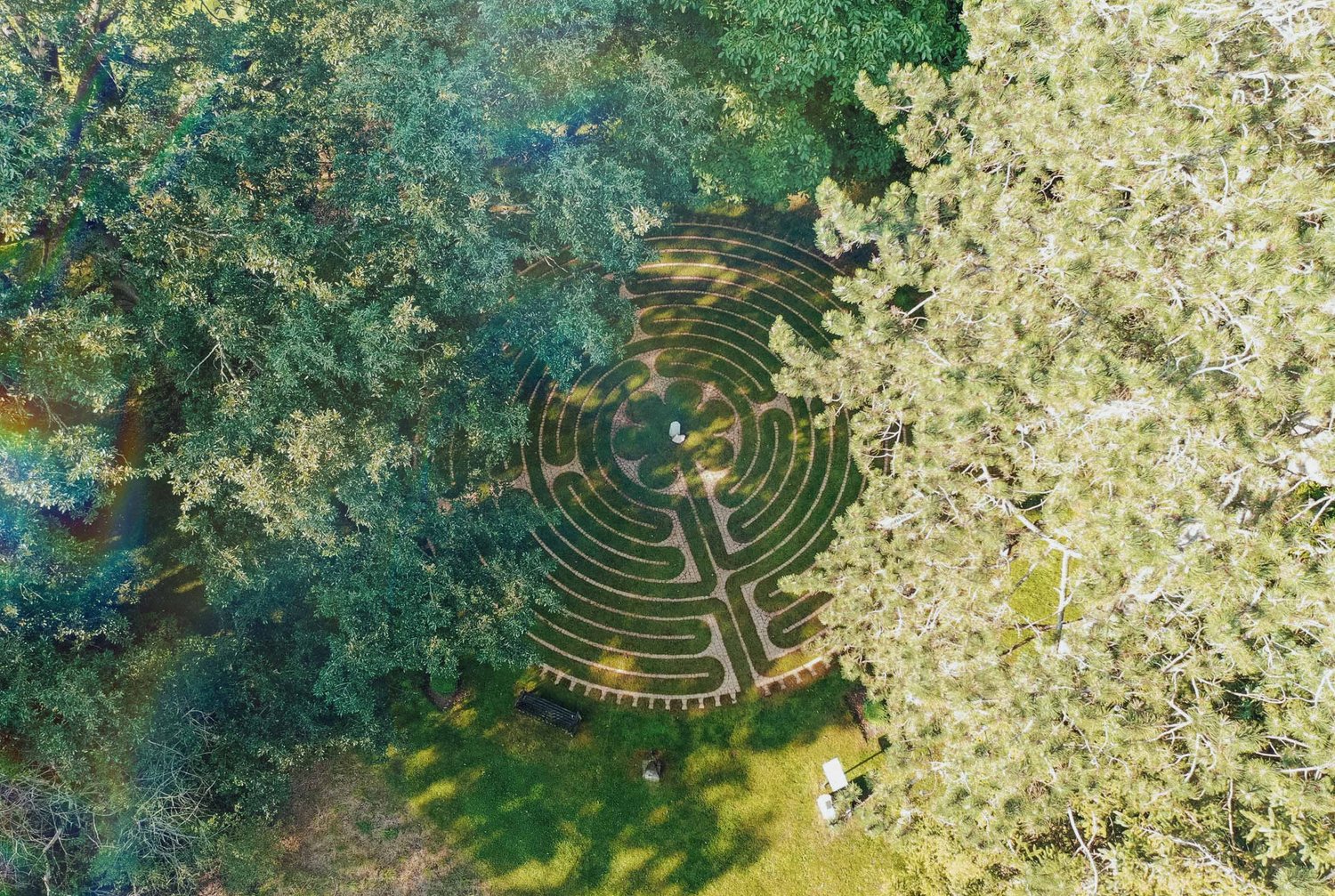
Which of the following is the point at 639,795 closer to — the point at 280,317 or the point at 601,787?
the point at 601,787

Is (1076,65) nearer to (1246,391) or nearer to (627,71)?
(1246,391)

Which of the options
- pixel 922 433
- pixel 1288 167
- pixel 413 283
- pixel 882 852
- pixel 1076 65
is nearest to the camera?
pixel 1288 167

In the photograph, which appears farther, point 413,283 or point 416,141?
point 413,283

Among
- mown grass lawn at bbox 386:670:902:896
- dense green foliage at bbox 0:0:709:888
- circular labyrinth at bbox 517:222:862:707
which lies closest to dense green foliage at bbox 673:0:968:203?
dense green foliage at bbox 0:0:709:888

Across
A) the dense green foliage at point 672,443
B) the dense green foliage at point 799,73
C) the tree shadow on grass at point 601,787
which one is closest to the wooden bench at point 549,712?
the tree shadow on grass at point 601,787

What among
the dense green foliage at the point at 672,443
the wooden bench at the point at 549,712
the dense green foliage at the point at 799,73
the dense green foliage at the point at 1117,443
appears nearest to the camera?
the dense green foliage at the point at 1117,443

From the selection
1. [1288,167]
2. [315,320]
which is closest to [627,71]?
[315,320]

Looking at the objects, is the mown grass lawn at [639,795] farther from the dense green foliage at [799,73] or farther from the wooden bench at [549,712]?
the dense green foliage at [799,73]
